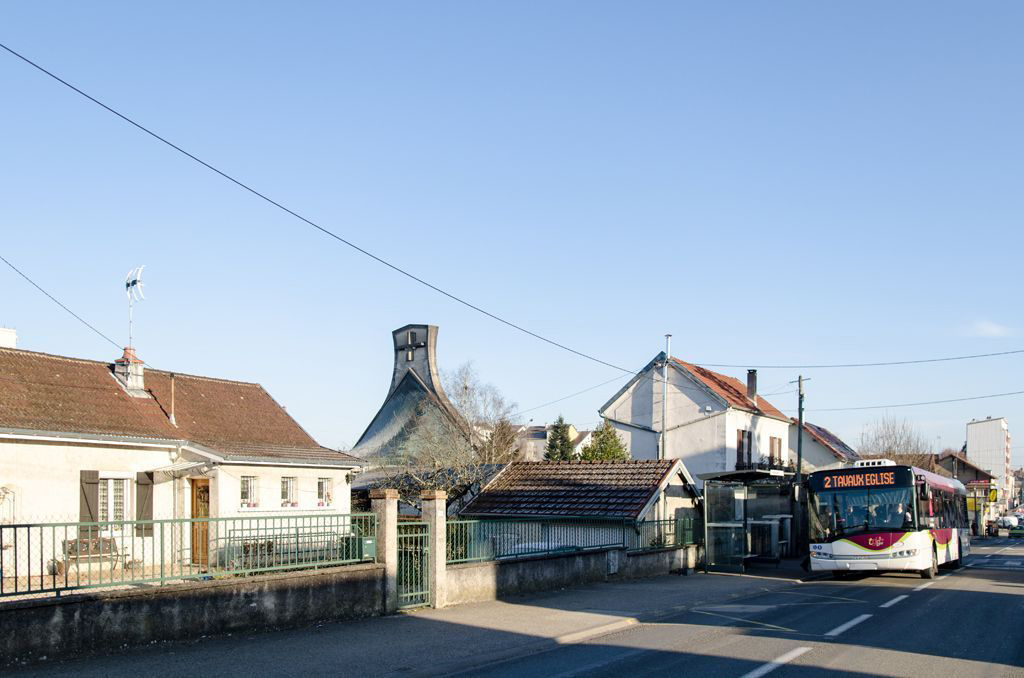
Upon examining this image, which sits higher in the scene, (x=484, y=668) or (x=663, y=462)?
(x=663, y=462)

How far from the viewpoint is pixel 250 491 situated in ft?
89.9

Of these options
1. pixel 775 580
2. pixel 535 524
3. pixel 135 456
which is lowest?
pixel 775 580

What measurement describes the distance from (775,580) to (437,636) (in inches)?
540

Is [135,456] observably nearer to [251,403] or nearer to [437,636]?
[251,403]

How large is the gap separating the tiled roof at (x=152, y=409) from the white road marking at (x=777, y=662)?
1782 centimetres

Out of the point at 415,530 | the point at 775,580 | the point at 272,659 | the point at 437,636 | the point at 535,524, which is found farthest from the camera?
the point at 775,580

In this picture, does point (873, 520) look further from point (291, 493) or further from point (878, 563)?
point (291, 493)

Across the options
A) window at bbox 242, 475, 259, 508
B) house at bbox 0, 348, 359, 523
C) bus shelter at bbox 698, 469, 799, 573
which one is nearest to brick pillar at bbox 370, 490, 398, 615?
house at bbox 0, 348, 359, 523

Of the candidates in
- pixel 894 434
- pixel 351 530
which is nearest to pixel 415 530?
pixel 351 530

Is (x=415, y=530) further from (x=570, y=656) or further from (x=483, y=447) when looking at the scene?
(x=483, y=447)

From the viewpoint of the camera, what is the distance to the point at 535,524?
68.1 ft

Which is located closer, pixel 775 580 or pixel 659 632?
pixel 659 632

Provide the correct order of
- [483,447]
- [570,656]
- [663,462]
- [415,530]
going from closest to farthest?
1. [570,656]
2. [415,530]
3. [663,462]
4. [483,447]

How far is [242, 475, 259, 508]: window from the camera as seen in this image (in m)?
27.1
